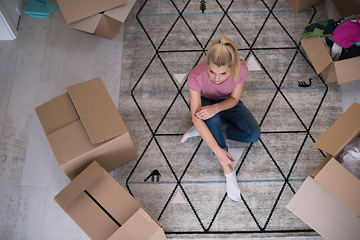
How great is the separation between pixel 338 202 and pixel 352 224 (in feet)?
0.37

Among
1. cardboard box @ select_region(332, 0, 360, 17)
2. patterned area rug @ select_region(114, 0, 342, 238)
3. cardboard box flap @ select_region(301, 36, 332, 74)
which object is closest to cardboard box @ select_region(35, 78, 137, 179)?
patterned area rug @ select_region(114, 0, 342, 238)

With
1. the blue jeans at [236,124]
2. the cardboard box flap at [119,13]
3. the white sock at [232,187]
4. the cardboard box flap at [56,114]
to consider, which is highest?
the cardboard box flap at [119,13]

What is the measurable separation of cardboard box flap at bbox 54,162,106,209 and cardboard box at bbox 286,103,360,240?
97 centimetres

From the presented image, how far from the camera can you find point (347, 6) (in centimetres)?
216

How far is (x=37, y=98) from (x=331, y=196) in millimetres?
1849

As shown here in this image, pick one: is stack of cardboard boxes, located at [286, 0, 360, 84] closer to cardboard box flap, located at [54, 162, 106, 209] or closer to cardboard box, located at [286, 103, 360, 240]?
cardboard box, located at [286, 103, 360, 240]

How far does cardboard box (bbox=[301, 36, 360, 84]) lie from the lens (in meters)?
1.88

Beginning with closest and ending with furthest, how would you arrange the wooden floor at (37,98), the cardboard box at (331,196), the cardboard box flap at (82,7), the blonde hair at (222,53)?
the blonde hair at (222,53) → the cardboard box at (331,196) → the wooden floor at (37,98) → the cardboard box flap at (82,7)

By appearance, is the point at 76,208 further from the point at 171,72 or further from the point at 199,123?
the point at 171,72

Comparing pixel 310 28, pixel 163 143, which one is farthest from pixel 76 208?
pixel 310 28

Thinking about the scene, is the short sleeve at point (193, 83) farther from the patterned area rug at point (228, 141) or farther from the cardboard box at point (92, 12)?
the cardboard box at point (92, 12)

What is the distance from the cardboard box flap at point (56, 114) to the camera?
1.63 metres

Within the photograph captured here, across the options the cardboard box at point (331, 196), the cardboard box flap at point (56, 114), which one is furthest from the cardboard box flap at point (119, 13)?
the cardboard box at point (331, 196)

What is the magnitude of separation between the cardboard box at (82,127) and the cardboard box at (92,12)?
56cm
